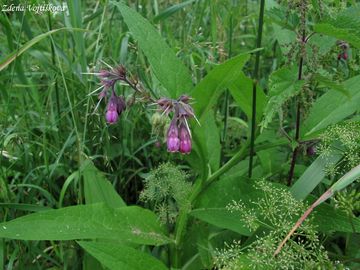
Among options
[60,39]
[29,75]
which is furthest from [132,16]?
[60,39]

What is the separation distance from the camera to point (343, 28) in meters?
1.82

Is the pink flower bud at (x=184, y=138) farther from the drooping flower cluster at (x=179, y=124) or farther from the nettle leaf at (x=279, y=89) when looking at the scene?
the nettle leaf at (x=279, y=89)

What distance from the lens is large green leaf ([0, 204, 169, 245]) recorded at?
175 cm

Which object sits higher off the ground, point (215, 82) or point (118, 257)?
point (215, 82)

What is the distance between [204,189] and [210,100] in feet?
1.18

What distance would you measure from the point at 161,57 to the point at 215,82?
0.22 metres

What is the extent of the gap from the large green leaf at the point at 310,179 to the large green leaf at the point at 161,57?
506mm

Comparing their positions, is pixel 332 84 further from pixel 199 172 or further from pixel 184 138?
pixel 199 172

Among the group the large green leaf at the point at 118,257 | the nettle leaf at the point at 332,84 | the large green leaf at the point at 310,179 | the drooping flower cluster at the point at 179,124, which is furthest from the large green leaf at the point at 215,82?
the large green leaf at the point at 118,257

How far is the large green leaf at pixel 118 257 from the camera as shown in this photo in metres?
1.63

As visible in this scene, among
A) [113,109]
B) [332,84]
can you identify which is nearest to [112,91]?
[113,109]

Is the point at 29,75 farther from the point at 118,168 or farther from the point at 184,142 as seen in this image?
the point at 184,142

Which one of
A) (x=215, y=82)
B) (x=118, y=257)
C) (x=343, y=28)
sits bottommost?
(x=118, y=257)

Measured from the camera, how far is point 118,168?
2.51m
